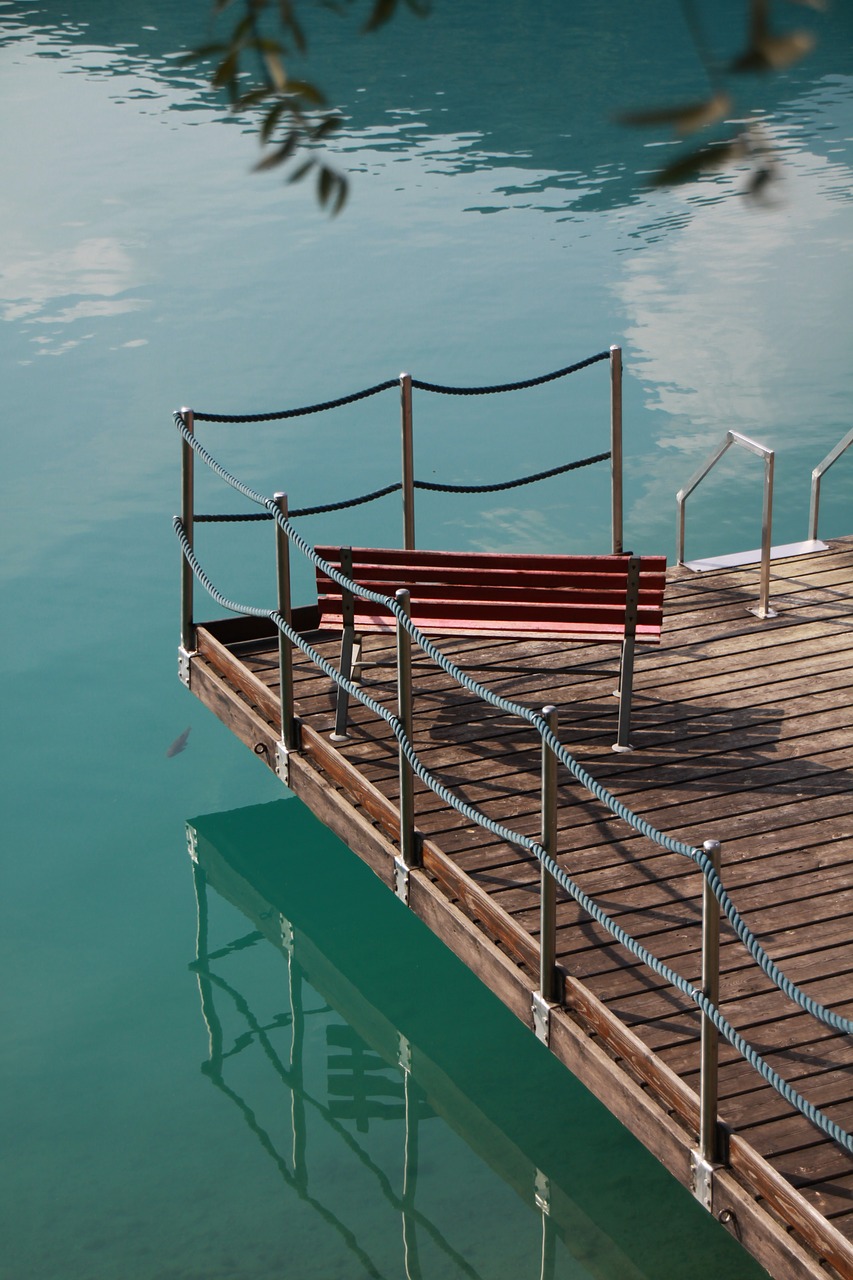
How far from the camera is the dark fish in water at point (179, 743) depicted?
8.52 m

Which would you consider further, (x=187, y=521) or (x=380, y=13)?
(x=187, y=521)

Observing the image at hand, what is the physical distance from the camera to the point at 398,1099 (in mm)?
5926

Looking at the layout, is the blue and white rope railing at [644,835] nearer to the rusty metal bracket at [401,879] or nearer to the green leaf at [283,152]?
the rusty metal bracket at [401,879]

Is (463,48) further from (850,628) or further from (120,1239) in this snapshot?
(120,1239)

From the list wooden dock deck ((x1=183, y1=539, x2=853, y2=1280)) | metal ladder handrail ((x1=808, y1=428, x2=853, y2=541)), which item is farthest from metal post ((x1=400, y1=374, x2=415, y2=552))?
metal ladder handrail ((x1=808, y1=428, x2=853, y2=541))

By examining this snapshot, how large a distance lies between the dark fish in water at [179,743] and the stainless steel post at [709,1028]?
194 inches

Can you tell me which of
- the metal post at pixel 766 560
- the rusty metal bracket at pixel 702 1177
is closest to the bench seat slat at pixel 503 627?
the metal post at pixel 766 560

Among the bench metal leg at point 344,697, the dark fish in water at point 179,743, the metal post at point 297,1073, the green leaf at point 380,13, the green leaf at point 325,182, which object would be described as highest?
the green leaf at point 380,13

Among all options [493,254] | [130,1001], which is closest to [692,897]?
[130,1001]

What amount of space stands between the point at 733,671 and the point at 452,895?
1888 mm

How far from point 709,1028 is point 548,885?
0.74 metres

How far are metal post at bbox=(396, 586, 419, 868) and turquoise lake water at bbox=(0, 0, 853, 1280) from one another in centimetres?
114

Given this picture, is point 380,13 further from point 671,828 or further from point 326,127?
point 671,828

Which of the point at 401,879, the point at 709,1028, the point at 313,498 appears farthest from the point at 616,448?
the point at 313,498
